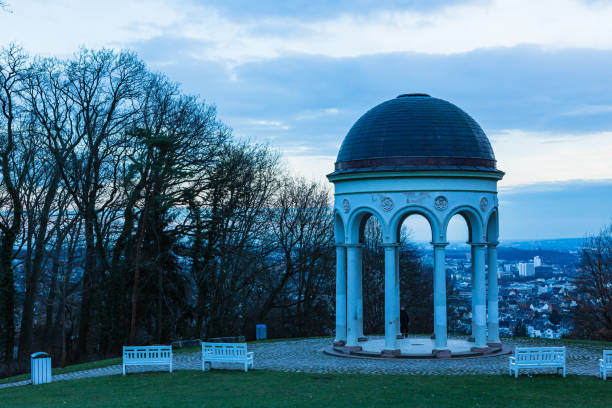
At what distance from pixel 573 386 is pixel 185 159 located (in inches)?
933

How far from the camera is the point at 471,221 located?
25594mm

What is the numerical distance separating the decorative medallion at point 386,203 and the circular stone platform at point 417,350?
498 centimetres

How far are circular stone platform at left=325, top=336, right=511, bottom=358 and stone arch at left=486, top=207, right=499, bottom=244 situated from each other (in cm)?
392

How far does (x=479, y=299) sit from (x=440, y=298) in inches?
77.1

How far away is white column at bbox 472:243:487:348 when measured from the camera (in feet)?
81.6

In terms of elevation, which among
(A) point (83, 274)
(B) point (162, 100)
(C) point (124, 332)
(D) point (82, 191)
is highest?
(B) point (162, 100)

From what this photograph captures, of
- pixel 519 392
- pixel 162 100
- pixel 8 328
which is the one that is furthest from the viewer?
pixel 162 100

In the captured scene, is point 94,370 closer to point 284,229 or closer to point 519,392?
point 519,392

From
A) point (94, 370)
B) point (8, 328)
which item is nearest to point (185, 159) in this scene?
point (8, 328)

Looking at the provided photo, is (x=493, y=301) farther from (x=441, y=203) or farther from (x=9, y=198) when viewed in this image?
(x=9, y=198)

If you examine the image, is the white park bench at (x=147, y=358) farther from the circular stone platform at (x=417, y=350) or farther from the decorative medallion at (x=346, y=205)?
the decorative medallion at (x=346, y=205)

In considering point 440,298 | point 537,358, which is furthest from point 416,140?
point 537,358

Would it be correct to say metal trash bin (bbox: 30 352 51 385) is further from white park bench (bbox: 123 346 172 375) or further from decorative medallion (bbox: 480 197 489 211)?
decorative medallion (bbox: 480 197 489 211)

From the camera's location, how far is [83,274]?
38.2 metres
